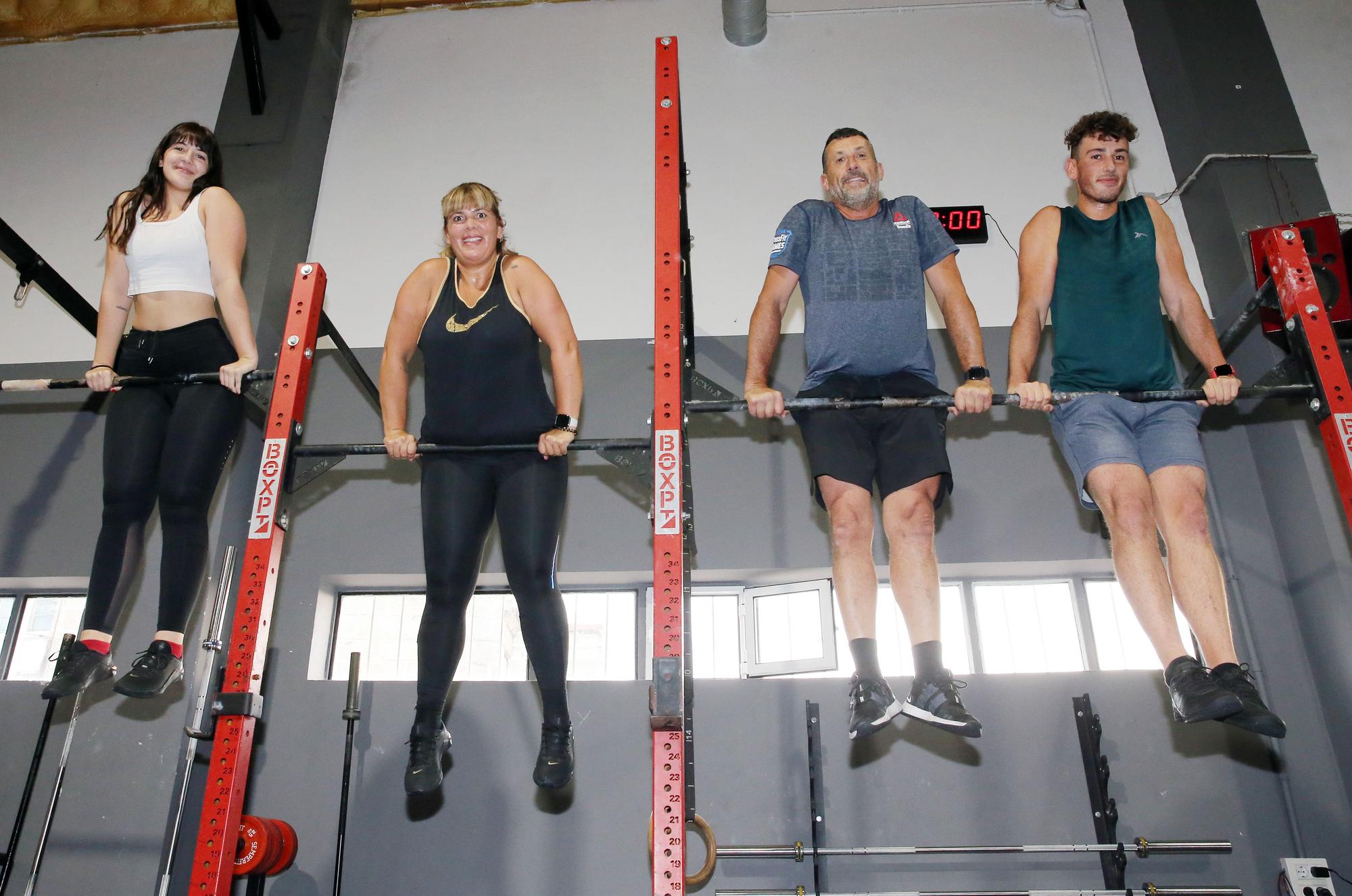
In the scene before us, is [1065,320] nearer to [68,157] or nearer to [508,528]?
[508,528]

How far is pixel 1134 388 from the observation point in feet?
9.93

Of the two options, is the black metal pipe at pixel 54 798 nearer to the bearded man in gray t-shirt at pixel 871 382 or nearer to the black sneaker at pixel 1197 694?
the bearded man in gray t-shirt at pixel 871 382

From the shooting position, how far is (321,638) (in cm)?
377

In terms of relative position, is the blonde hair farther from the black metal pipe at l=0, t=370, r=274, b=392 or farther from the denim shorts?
the denim shorts

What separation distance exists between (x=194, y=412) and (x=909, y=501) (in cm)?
218

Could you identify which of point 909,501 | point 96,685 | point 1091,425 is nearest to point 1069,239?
point 1091,425

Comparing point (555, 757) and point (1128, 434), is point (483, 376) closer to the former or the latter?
point (555, 757)

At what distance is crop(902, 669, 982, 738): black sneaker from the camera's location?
243 cm

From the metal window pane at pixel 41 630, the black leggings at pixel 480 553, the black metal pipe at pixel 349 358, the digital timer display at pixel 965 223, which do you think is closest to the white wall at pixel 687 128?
the digital timer display at pixel 965 223

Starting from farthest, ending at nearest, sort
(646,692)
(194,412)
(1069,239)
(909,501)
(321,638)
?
(321,638)
(646,692)
(1069,239)
(194,412)
(909,501)

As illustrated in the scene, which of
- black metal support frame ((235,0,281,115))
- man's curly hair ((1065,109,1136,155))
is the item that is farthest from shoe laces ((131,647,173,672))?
man's curly hair ((1065,109,1136,155))

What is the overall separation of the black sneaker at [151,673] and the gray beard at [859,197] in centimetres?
248

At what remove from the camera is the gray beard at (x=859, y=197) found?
3.22 m

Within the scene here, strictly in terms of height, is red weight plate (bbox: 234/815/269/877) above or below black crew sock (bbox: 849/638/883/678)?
below
